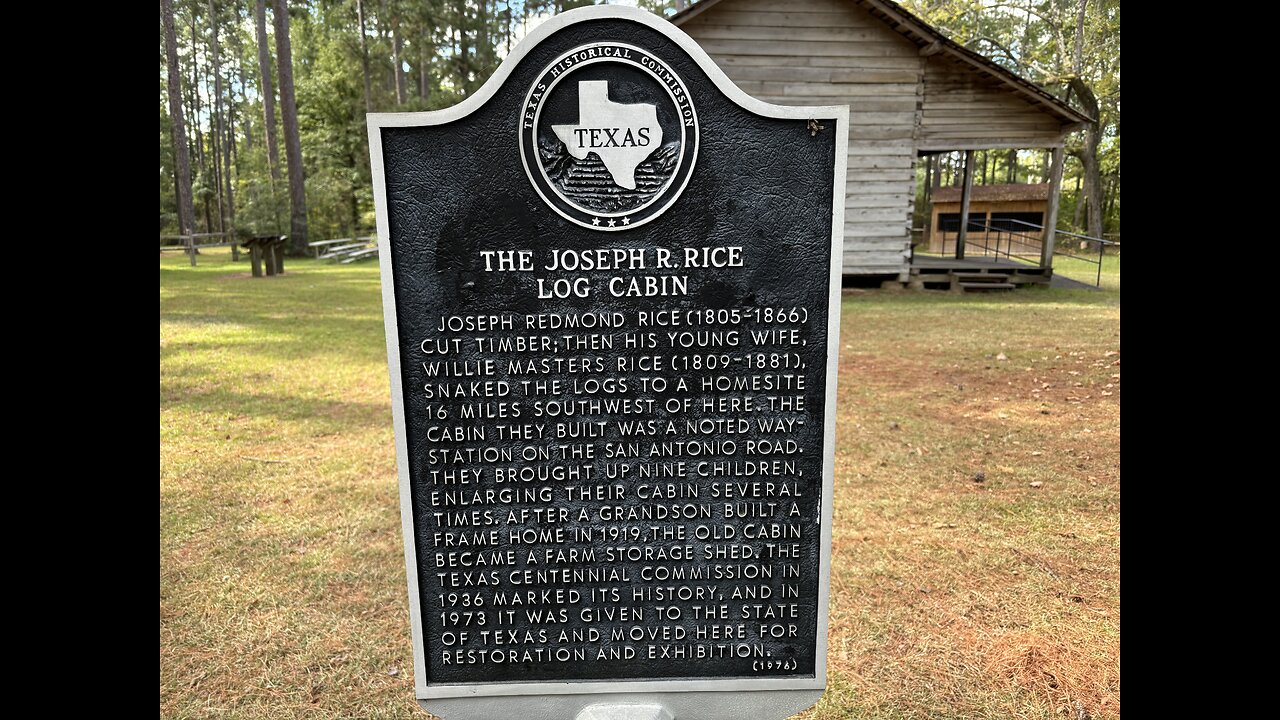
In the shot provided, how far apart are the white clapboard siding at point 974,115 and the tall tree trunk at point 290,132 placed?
1748cm

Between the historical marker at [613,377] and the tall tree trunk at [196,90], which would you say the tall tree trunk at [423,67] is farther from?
the historical marker at [613,377]

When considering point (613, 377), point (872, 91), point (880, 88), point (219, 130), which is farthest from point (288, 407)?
point (219, 130)

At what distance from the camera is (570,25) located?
2.06 m

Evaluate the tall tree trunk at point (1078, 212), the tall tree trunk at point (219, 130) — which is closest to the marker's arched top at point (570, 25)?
the tall tree trunk at point (219, 130)

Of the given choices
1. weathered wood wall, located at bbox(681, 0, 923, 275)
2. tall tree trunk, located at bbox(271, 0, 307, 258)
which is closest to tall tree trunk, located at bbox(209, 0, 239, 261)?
tall tree trunk, located at bbox(271, 0, 307, 258)

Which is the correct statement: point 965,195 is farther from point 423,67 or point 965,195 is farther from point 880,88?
point 423,67

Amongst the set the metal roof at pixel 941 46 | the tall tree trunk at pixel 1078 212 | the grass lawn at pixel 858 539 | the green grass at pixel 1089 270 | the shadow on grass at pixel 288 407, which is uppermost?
the metal roof at pixel 941 46

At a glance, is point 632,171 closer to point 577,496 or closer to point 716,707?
point 577,496

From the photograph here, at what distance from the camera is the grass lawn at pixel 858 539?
2934mm

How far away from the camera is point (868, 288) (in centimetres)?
1433

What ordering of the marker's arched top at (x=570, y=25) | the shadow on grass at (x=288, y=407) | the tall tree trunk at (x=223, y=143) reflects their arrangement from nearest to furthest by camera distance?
the marker's arched top at (x=570, y=25)
the shadow on grass at (x=288, y=407)
the tall tree trunk at (x=223, y=143)

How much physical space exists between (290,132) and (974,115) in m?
19.2

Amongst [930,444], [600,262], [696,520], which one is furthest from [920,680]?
[930,444]

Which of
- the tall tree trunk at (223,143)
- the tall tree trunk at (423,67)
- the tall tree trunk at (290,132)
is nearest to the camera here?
the tall tree trunk at (290,132)
